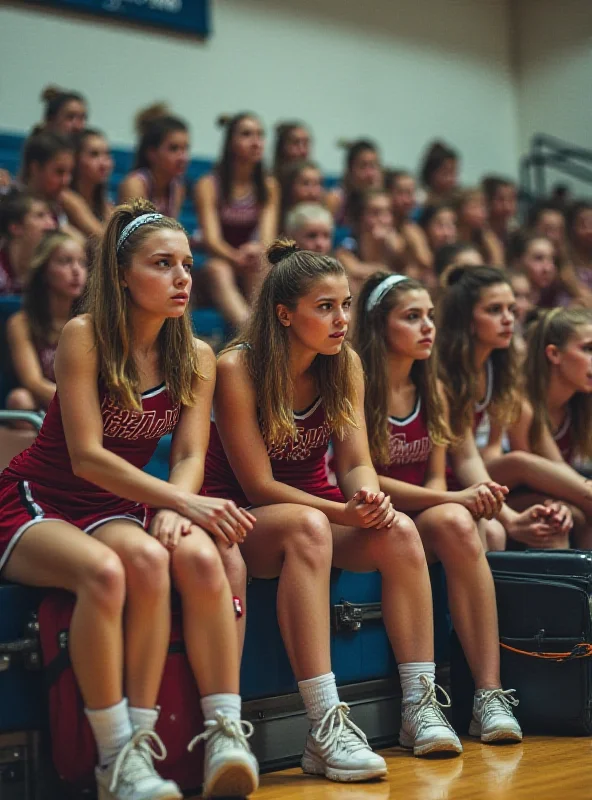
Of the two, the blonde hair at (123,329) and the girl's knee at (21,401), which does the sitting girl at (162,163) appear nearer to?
the girl's knee at (21,401)

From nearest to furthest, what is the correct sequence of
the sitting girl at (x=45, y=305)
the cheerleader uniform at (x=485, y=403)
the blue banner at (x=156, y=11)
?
the cheerleader uniform at (x=485, y=403), the sitting girl at (x=45, y=305), the blue banner at (x=156, y=11)

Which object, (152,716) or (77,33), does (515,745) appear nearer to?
(152,716)

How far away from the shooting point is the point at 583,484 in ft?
11.1

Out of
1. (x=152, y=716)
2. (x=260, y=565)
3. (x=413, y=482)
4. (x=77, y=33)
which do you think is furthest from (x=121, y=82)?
(x=152, y=716)

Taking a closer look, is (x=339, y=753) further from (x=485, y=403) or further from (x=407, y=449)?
(x=485, y=403)

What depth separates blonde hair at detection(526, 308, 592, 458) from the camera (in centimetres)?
364

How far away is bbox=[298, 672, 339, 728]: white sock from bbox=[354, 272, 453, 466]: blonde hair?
31.9 inches

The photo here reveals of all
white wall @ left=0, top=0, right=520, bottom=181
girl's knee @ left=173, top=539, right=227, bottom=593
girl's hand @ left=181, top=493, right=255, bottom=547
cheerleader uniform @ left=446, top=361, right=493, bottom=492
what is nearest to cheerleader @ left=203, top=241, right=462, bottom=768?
girl's hand @ left=181, top=493, right=255, bottom=547

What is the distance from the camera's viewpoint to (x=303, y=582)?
2.44 meters

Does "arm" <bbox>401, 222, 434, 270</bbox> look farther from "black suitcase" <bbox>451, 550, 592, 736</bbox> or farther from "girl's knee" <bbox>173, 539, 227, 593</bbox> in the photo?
"girl's knee" <bbox>173, 539, 227, 593</bbox>

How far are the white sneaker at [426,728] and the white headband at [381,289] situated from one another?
3.66 ft

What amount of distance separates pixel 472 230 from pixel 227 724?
475cm

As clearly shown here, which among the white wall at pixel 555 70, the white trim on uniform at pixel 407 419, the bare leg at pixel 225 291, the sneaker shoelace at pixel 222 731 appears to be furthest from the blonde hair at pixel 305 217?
the white wall at pixel 555 70

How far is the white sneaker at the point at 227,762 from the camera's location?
2076mm
